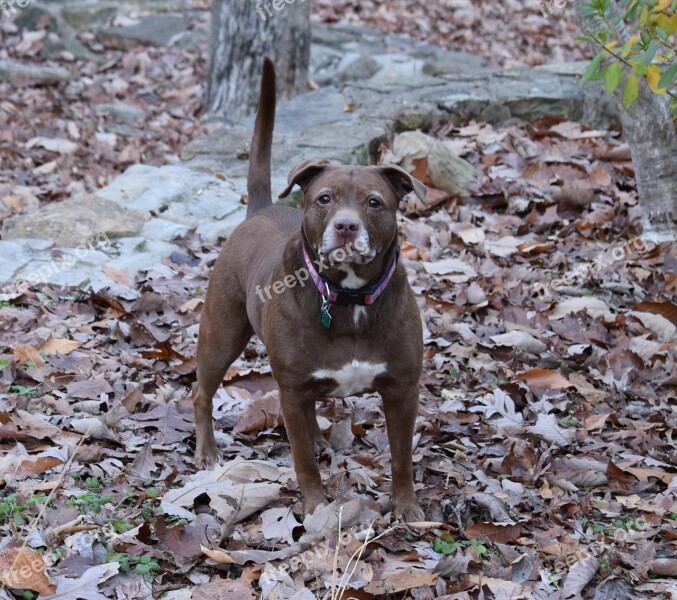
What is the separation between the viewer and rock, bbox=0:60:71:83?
12.1 metres

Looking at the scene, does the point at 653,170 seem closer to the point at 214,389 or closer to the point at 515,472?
the point at 515,472

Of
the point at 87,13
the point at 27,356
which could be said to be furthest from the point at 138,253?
the point at 87,13

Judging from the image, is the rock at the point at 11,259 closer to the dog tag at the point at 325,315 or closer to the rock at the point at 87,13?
the dog tag at the point at 325,315

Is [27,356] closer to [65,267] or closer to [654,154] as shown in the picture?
[65,267]

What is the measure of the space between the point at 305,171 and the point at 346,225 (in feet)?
1.78

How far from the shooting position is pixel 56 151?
9.79 meters

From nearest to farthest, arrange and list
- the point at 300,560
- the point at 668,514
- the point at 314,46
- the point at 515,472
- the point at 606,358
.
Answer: the point at 300,560, the point at 668,514, the point at 515,472, the point at 606,358, the point at 314,46

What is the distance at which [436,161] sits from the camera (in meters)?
7.71

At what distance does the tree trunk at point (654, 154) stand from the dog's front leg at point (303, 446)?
3717 mm

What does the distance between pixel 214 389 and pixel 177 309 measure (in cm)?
146

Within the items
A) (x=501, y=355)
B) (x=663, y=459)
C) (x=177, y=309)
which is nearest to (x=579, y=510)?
(x=663, y=459)

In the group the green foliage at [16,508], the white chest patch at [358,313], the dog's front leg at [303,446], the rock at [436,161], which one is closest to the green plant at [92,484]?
the green foliage at [16,508]

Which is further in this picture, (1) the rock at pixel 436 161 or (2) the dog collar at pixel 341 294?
(1) the rock at pixel 436 161

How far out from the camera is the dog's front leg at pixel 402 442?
405cm
